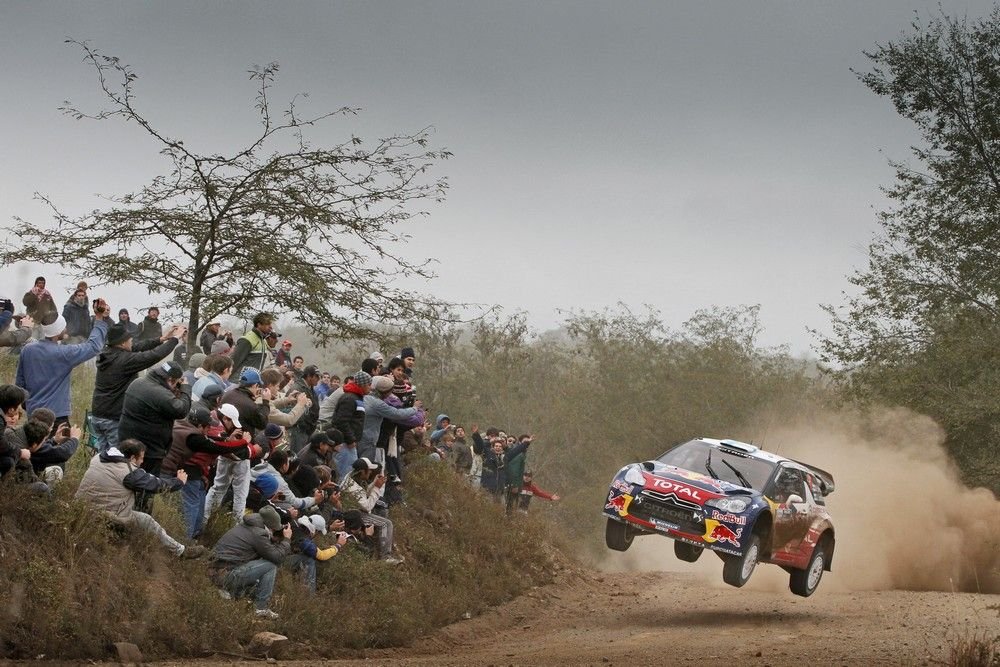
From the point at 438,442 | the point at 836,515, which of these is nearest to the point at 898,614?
the point at 836,515

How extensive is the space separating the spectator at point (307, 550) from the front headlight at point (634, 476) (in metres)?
4.47

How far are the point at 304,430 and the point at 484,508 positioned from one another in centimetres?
572

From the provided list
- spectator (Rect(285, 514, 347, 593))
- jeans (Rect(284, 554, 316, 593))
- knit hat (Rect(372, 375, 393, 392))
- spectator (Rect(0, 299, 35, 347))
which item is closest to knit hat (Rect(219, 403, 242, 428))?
spectator (Rect(285, 514, 347, 593))

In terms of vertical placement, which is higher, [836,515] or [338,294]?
[338,294]

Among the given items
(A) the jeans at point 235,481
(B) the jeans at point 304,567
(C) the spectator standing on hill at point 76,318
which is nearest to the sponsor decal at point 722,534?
(B) the jeans at point 304,567

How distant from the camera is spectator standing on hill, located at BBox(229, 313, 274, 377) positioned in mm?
16062

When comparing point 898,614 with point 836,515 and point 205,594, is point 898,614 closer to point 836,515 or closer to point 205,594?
point 836,515

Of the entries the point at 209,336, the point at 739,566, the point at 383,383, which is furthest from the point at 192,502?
the point at 739,566

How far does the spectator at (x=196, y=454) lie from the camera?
12727 millimetres

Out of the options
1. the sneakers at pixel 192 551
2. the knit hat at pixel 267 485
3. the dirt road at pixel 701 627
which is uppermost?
the knit hat at pixel 267 485

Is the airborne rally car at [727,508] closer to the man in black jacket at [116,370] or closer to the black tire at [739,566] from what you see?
the black tire at [739,566]

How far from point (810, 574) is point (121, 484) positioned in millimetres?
10464

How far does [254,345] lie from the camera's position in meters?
16.2

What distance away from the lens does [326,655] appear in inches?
521
